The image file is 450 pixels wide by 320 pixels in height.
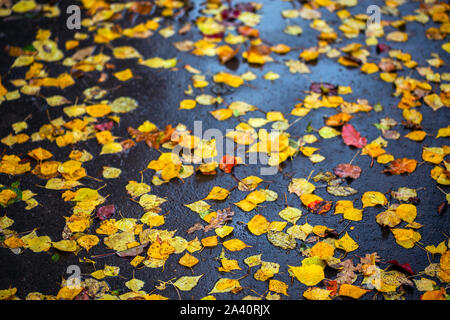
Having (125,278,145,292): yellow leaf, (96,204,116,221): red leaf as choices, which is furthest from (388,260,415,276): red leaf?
(96,204,116,221): red leaf

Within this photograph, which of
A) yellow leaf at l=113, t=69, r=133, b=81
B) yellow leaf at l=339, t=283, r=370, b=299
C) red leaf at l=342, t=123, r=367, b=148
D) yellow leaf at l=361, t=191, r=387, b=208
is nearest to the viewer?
yellow leaf at l=339, t=283, r=370, b=299

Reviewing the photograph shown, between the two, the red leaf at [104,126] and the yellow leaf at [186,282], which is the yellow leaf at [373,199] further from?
the red leaf at [104,126]

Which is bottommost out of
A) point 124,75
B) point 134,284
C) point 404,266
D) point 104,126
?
point 134,284

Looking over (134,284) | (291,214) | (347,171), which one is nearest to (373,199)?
(347,171)

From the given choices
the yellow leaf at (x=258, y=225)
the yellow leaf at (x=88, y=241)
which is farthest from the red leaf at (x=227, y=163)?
the yellow leaf at (x=88, y=241)


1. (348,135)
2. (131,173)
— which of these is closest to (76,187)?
(131,173)

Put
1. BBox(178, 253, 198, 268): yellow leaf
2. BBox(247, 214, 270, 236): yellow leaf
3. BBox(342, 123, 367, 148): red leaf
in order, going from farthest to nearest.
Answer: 1. BBox(342, 123, 367, 148): red leaf
2. BBox(247, 214, 270, 236): yellow leaf
3. BBox(178, 253, 198, 268): yellow leaf

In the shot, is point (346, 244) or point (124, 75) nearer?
point (346, 244)

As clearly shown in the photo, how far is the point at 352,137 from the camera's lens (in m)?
2.88

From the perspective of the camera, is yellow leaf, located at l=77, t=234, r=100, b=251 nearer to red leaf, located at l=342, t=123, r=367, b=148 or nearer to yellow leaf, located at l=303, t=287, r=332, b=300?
yellow leaf, located at l=303, t=287, r=332, b=300

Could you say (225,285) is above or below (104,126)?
below

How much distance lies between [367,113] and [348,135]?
292mm

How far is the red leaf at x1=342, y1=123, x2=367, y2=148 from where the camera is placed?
2.84m

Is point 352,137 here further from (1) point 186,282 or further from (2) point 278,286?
(1) point 186,282
